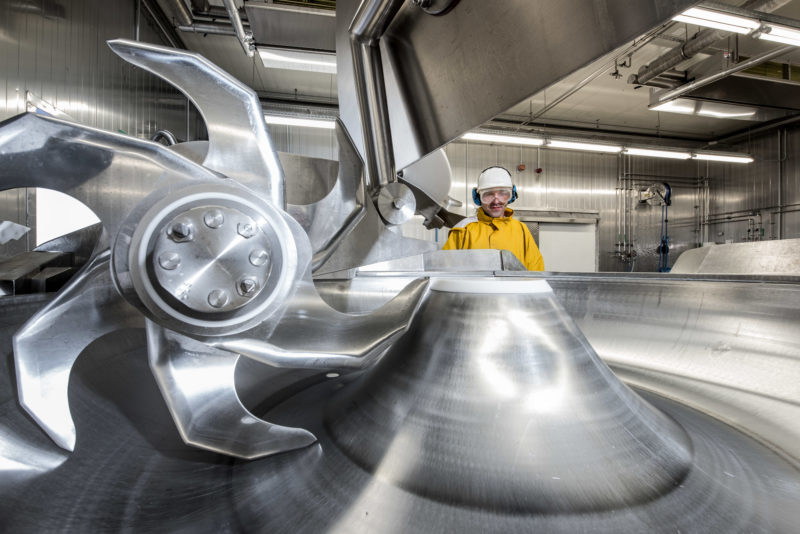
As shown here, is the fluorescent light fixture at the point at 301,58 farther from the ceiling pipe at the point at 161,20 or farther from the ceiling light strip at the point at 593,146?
the ceiling light strip at the point at 593,146

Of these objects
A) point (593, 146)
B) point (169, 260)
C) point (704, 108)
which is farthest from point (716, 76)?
point (169, 260)

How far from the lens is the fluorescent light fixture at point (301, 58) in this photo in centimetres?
208

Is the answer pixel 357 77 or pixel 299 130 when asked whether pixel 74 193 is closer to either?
pixel 357 77

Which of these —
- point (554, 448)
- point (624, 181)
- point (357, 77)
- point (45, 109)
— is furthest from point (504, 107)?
point (624, 181)

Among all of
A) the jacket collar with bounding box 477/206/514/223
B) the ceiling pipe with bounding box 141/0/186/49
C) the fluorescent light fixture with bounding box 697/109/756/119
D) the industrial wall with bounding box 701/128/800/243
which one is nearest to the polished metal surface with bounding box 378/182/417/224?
the jacket collar with bounding box 477/206/514/223

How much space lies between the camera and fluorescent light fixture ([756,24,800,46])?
234cm

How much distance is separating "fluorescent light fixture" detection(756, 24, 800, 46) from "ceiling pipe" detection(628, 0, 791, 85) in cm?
33

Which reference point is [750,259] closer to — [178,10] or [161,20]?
[178,10]

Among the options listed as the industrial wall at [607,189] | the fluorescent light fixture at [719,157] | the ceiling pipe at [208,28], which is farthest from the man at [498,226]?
the fluorescent light fixture at [719,157]

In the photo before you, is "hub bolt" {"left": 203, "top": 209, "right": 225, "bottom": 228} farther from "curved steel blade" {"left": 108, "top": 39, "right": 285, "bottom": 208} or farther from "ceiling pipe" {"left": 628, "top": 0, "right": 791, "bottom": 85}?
"ceiling pipe" {"left": 628, "top": 0, "right": 791, "bottom": 85}

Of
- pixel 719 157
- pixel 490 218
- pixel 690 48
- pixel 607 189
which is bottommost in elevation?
pixel 490 218

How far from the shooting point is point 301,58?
2.14 m

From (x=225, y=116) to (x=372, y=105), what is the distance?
0.36m

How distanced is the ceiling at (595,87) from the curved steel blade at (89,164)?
1.76 m
